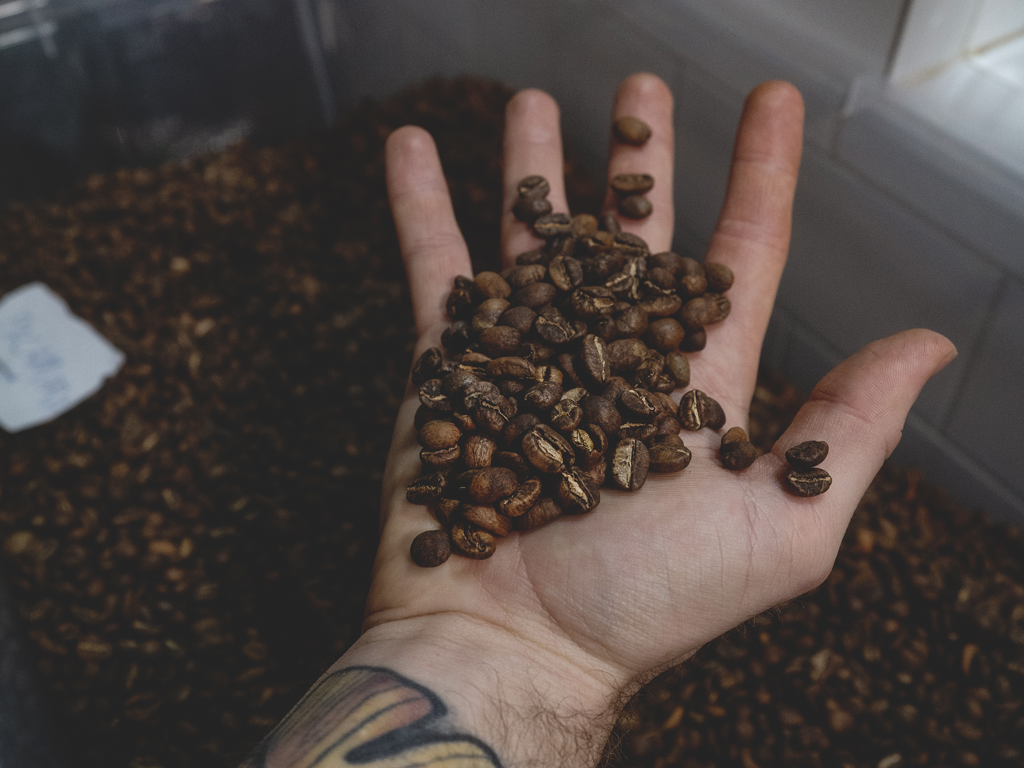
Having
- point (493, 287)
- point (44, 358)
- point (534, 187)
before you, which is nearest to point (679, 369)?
point (493, 287)

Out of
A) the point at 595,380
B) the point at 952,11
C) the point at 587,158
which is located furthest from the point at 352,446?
the point at 952,11

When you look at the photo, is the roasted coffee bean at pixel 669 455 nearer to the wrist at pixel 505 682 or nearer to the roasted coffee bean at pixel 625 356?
the roasted coffee bean at pixel 625 356

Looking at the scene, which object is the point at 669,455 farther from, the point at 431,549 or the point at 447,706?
the point at 447,706

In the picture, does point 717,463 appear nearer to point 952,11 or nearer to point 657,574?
point 657,574

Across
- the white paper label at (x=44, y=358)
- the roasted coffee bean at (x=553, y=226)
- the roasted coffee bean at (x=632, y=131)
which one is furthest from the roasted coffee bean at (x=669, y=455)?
the white paper label at (x=44, y=358)

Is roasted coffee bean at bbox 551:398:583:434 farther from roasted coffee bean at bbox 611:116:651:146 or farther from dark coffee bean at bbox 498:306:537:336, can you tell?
roasted coffee bean at bbox 611:116:651:146
